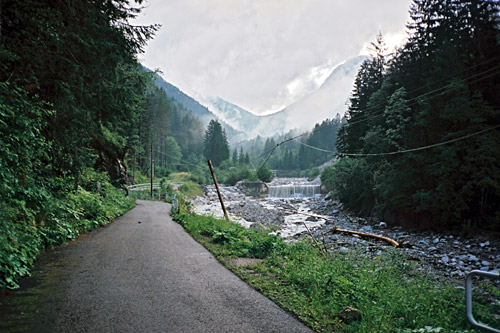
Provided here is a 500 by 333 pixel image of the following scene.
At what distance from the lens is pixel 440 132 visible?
1889 centimetres

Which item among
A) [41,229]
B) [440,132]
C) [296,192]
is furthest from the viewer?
[296,192]

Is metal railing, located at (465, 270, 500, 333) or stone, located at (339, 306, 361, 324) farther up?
metal railing, located at (465, 270, 500, 333)

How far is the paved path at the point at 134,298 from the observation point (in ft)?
11.2

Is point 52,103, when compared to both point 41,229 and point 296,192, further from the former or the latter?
point 296,192

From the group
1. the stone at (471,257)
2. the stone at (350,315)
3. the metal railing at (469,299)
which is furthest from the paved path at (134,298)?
the stone at (471,257)

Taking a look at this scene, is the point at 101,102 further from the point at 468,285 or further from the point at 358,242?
the point at 358,242

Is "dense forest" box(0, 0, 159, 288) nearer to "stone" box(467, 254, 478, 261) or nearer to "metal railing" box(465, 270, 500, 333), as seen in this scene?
"metal railing" box(465, 270, 500, 333)

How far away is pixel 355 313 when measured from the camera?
383cm

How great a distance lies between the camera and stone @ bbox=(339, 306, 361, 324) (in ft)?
12.4

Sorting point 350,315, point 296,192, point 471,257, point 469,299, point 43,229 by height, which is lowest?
point 471,257

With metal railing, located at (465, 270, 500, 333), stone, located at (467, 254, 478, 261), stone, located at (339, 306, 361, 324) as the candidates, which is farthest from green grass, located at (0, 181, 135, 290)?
stone, located at (467, 254, 478, 261)

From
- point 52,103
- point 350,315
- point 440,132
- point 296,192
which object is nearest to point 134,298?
point 350,315

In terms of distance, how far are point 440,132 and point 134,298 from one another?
22.0m

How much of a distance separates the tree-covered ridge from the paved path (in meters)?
18.5
